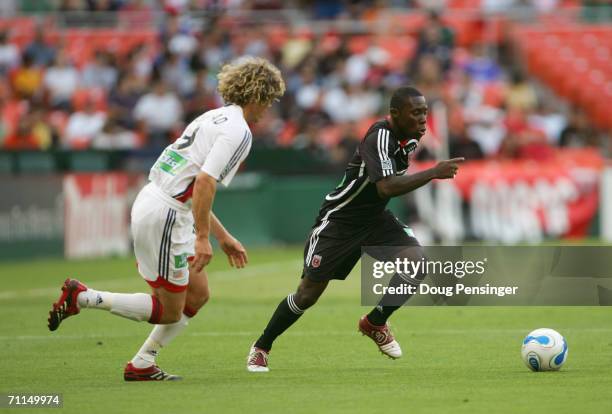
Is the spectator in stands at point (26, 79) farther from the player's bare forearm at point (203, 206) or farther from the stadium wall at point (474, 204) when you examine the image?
the player's bare forearm at point (203, 206)

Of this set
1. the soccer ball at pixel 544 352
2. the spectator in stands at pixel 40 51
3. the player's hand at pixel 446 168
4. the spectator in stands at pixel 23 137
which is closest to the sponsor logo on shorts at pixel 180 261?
the player's hand at pixel 446 168

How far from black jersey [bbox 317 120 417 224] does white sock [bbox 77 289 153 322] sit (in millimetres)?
1673

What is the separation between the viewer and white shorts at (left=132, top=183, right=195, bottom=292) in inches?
345

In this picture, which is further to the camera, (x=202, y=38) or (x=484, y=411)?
(x=202, y=38)

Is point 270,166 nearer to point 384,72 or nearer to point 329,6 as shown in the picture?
point 384,72

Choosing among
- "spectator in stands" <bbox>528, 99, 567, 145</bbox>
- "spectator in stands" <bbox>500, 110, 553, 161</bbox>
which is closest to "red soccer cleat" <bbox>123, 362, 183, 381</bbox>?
"spectator in stands" <bbox>500, 110, 553, 161</bbox>

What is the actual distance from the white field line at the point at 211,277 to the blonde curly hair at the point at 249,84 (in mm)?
7154

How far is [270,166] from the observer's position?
22.9 m

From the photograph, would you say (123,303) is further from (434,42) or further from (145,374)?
(434,42)

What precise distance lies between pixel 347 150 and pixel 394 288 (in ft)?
43.1

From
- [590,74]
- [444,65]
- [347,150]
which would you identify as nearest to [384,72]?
[444,65]

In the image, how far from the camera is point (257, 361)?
30.8ft

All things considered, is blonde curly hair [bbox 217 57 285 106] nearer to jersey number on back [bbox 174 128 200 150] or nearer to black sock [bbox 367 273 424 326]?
jersey number on back [bbox 174 128 200 150]
